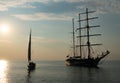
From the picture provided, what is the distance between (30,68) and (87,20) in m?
46.0

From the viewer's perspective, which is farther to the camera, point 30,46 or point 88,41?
point 88,41

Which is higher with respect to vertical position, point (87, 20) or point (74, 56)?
point (87, 20)

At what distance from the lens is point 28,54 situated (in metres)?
91.8

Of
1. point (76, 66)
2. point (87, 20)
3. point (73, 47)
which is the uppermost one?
point (87, 20)

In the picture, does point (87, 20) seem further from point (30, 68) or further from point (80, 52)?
point (30, 68)

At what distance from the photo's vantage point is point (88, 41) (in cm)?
12838

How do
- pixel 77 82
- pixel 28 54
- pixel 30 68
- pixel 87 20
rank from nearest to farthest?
pixel 77 82, pixel 28 54, pixel 30 68, pixel 87 20

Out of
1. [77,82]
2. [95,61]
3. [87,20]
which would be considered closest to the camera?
[77,82]

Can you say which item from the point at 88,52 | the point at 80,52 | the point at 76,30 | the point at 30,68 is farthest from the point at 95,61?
the point at 30,68

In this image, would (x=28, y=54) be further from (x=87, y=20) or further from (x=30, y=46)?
(x=87, y=20)

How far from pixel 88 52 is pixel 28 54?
41.3m

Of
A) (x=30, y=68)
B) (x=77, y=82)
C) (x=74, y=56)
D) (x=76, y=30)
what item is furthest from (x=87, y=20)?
(x=77, y=82)

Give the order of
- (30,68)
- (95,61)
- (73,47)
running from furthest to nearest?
1. (73,47)
2. (95,61)
3. (30,68)

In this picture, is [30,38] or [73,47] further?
[73,47]
